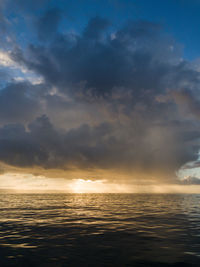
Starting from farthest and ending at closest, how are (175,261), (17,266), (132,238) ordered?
(132,238), (175,261), (17,266)

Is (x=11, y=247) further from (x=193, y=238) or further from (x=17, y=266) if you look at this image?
(x=193, y=238)

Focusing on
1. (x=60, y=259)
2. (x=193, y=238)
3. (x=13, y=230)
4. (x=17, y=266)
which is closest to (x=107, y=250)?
(x=60, y=259)

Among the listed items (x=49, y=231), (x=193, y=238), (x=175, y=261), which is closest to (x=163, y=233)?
(x=193, y=238)

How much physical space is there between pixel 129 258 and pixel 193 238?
27.6 ft

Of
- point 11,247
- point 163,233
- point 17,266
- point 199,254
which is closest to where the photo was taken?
point 17,266

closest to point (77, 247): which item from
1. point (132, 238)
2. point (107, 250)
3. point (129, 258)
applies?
point (107, 250)

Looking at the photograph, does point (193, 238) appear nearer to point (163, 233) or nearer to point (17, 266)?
point (163, 233)

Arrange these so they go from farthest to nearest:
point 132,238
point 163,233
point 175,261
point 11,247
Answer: point 163,233
point 132,238
point 11,247
point 175,261

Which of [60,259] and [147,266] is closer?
[147,266]

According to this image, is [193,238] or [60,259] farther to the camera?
[193,238]

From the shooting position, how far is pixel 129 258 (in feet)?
42.1

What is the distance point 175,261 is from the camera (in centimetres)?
1234

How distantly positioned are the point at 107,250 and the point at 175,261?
180 inches

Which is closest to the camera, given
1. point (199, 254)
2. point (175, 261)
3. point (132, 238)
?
point (175, 261)
